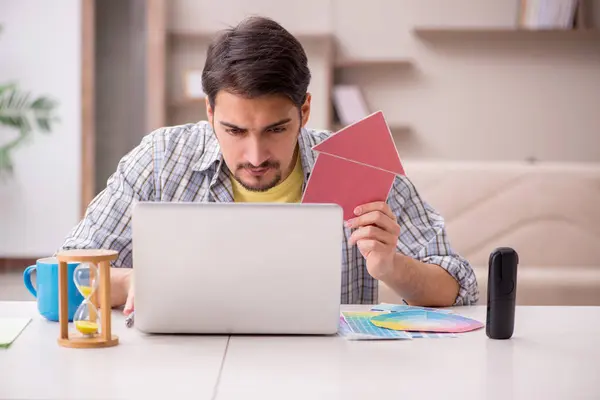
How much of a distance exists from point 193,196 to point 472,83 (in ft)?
11.2

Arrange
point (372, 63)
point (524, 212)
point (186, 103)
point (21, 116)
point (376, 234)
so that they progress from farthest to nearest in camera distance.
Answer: point (21, 116), point (186, 103), point (372, 63), point (524, 212), point (376, 234)

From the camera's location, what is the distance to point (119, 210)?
1835 millimetres

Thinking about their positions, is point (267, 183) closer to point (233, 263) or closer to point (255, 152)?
point (255, 152)

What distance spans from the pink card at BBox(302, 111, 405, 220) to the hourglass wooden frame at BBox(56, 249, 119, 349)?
0.35m

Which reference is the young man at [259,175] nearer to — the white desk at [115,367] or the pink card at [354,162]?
the pink card at [354,162]

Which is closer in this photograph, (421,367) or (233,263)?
(421,367)

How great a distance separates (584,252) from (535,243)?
19cm

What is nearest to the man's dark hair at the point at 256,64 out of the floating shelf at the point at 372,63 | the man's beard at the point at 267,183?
the man's beard at the point at 267,183

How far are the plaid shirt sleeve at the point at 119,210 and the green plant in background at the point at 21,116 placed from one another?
3.48 m

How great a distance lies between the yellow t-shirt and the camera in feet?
6.28

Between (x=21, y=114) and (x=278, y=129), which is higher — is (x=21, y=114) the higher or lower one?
the lower one

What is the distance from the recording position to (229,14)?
5086mm

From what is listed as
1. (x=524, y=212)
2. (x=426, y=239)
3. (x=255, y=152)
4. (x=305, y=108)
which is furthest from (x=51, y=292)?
(x=524, y=212)

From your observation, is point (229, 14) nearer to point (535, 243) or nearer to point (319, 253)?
point (535, 243)
